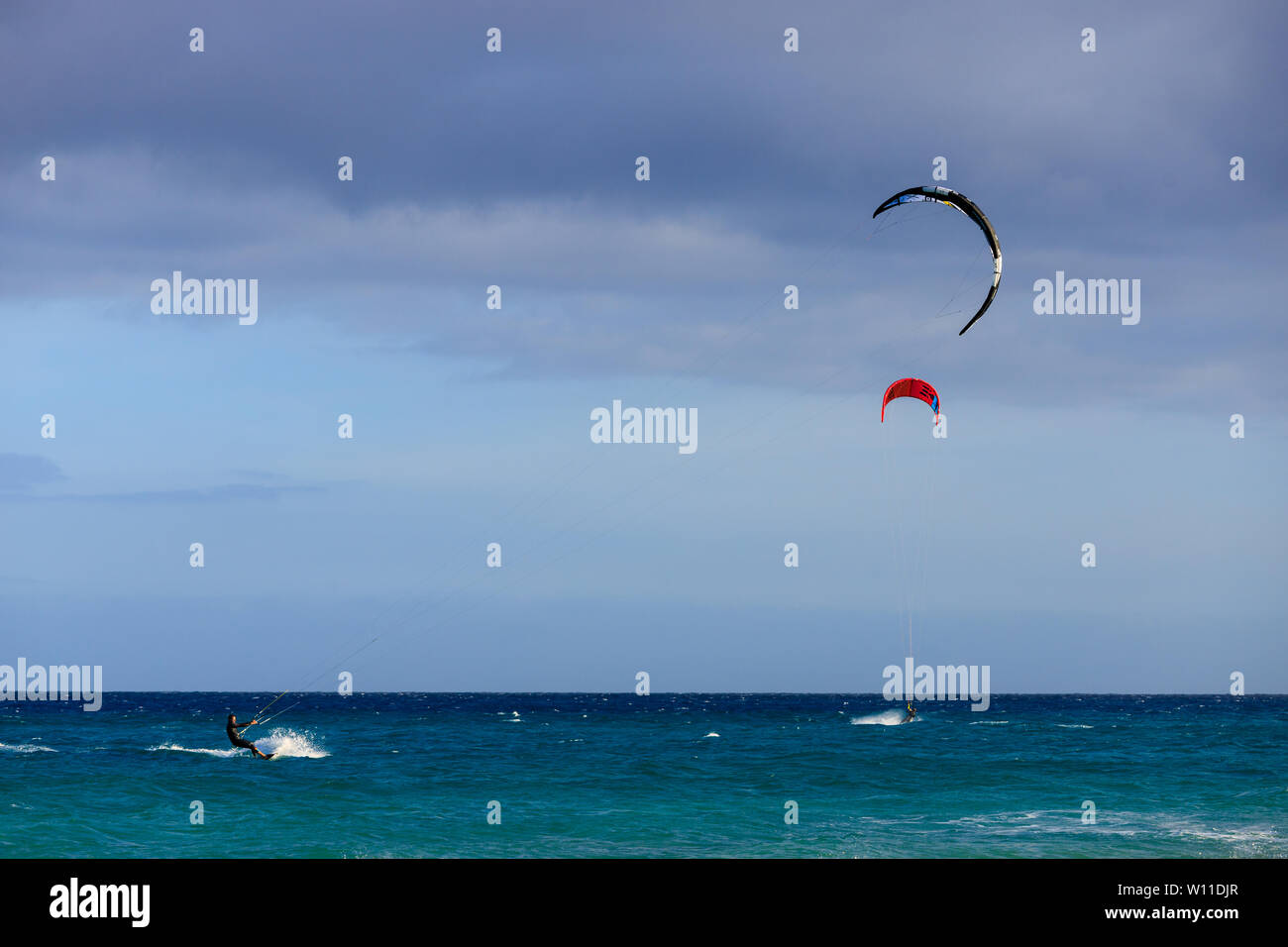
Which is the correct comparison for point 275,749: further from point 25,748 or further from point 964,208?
point 964,208

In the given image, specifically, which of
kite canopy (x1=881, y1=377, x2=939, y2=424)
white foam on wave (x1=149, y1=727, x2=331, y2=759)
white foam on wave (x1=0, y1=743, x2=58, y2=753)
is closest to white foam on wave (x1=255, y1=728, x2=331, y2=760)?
white foam on wave (x1=149, y1=727, x2=331, y2=759)

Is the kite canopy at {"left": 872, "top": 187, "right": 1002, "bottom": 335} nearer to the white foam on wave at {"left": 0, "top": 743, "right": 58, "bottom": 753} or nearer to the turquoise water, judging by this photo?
the turquoise water

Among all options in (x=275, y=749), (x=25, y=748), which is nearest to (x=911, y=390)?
(x=275, y=749)

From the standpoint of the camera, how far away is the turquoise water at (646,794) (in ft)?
69.1

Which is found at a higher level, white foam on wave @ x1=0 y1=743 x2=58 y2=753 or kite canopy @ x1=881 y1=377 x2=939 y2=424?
kite canopy @ x1=881 y1=377 x2=939 y2=424

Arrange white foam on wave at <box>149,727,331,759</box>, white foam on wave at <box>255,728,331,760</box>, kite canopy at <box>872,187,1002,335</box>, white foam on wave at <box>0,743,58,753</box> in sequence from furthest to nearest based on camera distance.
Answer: white foam on wave at <box>0,743,58,753</box> < white foam on wave at <box>255,728,331,760</box> < white foam on wave at <box>149,727,331,759</box> < kite canopy at <box>872,187,1002,335</box>

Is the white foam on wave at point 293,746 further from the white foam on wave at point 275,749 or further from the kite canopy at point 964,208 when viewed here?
the kite canopy at point 964,208

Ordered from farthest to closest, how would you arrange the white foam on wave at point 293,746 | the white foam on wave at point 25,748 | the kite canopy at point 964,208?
the white foam on wave at point 25,748 < the white foam on wave at point 293,746 < the kite canopy at point 964,208

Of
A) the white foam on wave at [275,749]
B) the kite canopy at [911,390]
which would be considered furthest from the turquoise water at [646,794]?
the kite canopy at [911,390]

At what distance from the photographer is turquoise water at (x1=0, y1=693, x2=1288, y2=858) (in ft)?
69.1

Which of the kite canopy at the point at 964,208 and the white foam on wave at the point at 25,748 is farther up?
the kite canopy at the point at 964,208

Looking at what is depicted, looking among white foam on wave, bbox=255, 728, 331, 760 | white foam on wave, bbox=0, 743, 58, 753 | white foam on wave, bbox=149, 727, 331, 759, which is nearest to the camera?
white foam on wave, bbox=149, 727, 331, 759

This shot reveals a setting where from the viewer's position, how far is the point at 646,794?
28812mm

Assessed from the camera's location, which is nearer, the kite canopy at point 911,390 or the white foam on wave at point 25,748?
the kite canopy at point 911,390
